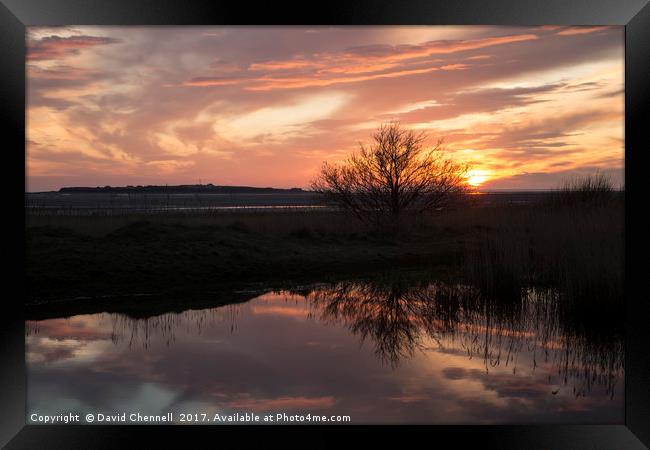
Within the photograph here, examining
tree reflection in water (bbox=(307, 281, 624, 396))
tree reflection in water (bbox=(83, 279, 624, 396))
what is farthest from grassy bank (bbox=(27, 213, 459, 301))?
tree reflection in water (bbox=(307, 281, 624, 396))

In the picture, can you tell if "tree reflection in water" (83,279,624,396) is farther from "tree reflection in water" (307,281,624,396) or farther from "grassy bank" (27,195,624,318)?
"grassy bank" (27,195,624,318)

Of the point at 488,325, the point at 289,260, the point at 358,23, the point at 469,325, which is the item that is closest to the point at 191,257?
A: the point at 289,260

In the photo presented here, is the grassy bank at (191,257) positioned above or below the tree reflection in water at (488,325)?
above

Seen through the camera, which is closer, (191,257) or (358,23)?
(358,23)

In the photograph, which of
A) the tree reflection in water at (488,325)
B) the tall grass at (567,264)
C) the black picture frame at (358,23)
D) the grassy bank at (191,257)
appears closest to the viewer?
the black picture frame at (358,23)

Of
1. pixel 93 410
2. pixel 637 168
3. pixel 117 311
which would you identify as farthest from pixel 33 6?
pixel 117 311

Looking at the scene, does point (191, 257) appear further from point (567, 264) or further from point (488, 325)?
point (567, 264)

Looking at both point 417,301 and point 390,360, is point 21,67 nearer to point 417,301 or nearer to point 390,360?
point 390,360

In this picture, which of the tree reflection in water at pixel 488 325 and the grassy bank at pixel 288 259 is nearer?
the tree reflection in water at pixel 488 325

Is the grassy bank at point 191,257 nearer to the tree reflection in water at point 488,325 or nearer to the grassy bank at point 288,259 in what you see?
the grassy bank at point 288,259

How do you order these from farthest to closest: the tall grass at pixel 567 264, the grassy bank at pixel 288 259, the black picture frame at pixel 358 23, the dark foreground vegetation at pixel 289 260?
the grassy bank at pixel 288 259 < the dark foreground vegetation at pixel 289 260 < the tall grass at pixel 567 264 < the black picture frame at pixel 358 23

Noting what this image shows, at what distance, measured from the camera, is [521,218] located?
22.7m

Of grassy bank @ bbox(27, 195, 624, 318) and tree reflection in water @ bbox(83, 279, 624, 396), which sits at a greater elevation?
grassy bank @ bbox(27, 195, 624, 318)

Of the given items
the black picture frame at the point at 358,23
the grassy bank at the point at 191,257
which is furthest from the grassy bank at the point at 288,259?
the black picture frame at the point at 358,23
